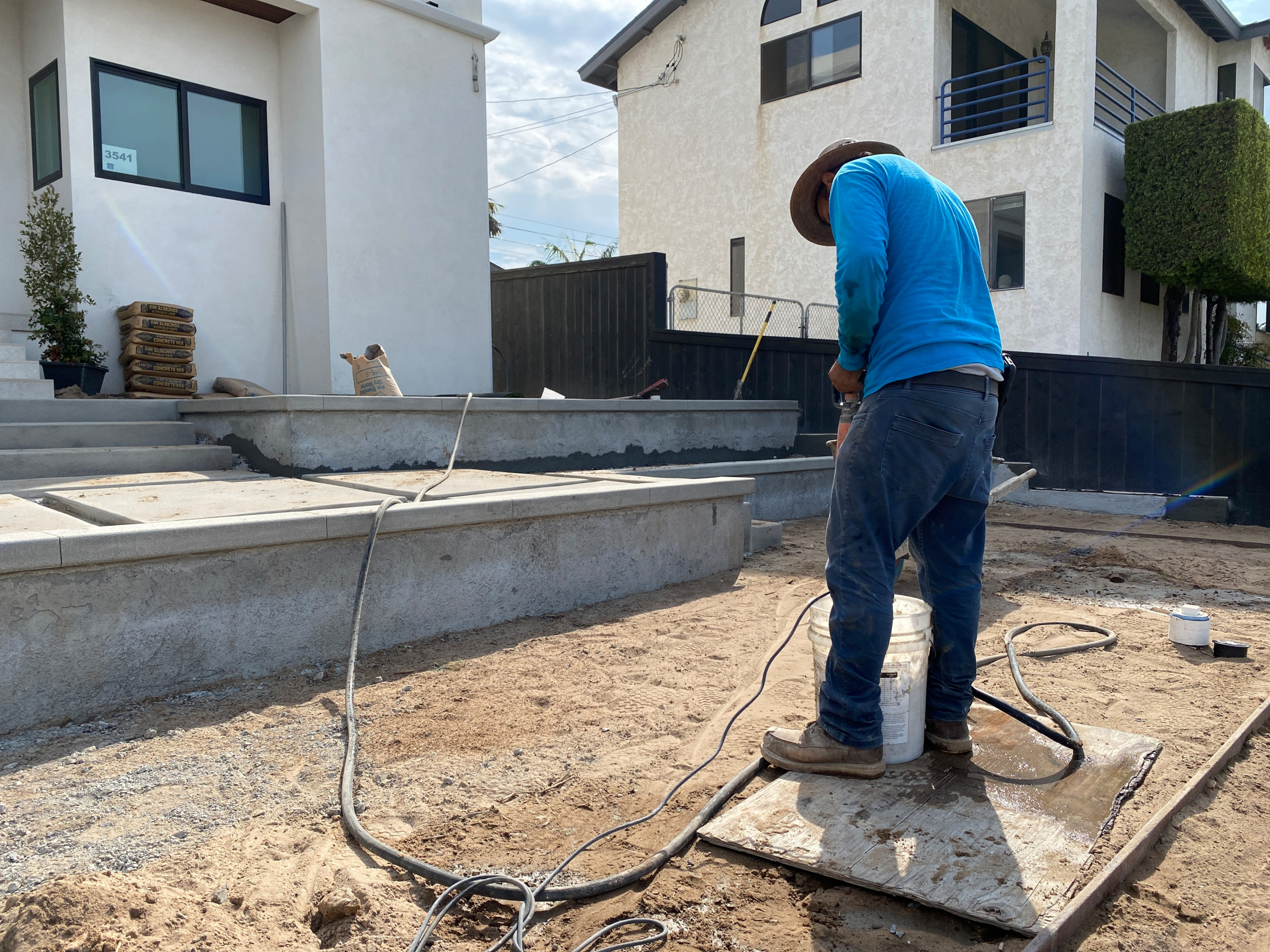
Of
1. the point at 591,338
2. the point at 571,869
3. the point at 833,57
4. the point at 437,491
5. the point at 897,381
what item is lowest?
the point at 571,869

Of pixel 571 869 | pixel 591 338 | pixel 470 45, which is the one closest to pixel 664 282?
pixel 591 338

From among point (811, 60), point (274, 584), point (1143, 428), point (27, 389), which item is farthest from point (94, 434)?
point (811, 60)

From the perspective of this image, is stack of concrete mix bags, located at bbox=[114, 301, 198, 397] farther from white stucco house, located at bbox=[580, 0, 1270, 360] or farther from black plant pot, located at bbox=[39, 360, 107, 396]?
white stucco house, located at bbox=[580, 0, 1270, 360]

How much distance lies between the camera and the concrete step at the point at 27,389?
6.19m

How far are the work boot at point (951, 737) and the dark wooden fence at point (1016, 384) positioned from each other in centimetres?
701

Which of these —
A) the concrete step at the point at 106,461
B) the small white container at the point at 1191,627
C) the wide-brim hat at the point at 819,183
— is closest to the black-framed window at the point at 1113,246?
the small white container at the point at 1191,627

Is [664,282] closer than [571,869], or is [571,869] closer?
[571,869]

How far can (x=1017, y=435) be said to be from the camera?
9055mm

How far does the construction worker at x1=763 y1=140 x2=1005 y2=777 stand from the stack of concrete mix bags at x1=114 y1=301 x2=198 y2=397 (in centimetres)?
639

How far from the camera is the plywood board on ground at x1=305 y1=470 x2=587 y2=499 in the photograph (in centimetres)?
457

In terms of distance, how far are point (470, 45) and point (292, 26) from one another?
1864mm

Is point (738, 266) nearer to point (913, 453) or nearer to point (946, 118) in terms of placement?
point (946, 118)

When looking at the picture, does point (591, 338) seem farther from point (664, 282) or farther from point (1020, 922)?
point (1020, 922)

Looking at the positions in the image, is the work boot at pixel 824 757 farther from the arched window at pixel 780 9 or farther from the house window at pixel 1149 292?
the arched window at pixel 780 9
